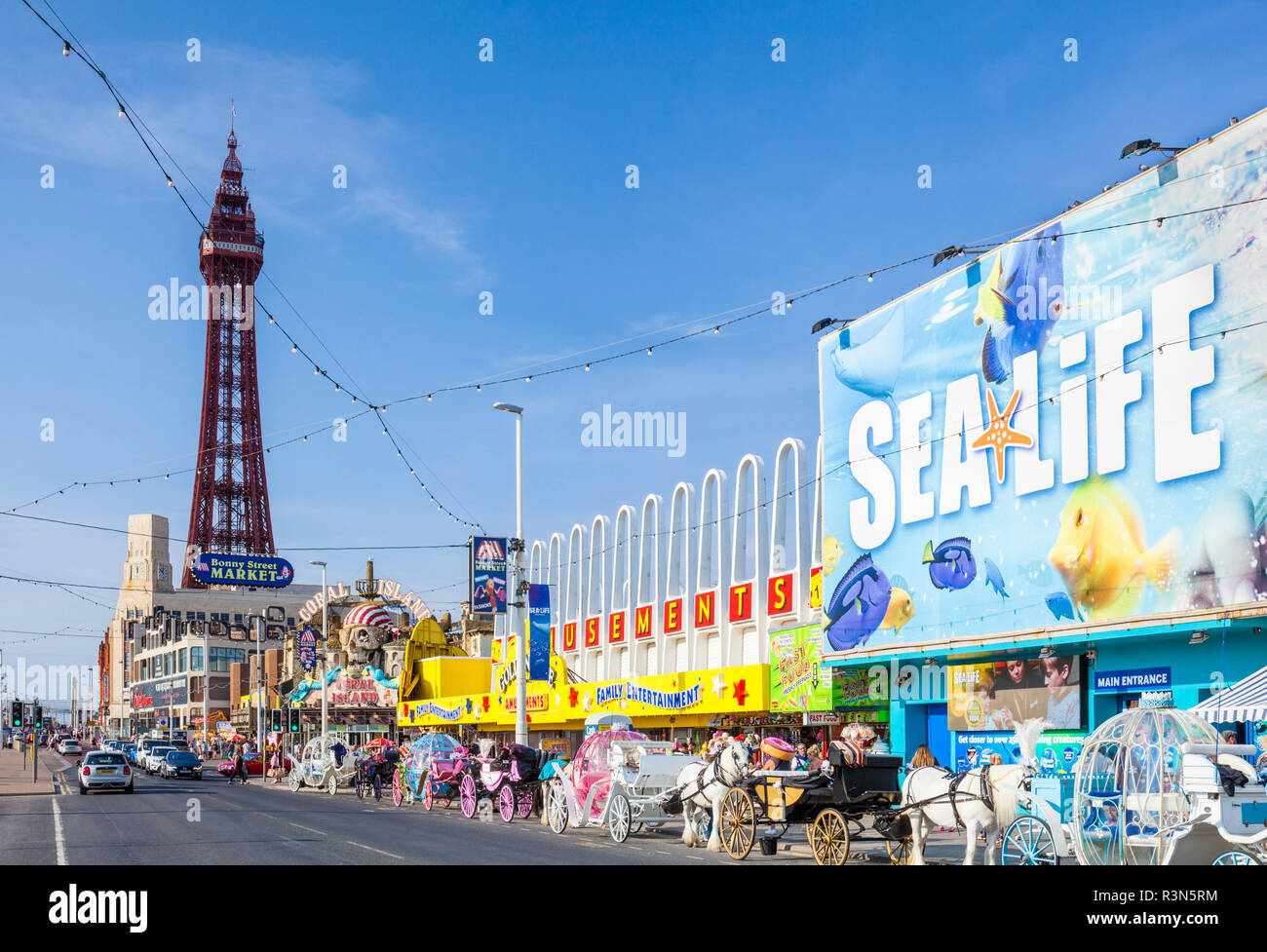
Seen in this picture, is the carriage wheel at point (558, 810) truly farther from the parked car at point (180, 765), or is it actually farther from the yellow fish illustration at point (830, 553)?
the parked car at point (180, 765)

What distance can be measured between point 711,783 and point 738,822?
1.30m

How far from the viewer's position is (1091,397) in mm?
23641

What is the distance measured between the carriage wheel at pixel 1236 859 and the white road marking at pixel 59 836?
1434 cm

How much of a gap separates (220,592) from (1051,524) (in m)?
157

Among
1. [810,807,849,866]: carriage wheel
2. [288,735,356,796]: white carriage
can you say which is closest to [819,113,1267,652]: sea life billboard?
[810,807,849,866]: carriage wheel

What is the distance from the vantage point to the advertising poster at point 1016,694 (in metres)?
25.0

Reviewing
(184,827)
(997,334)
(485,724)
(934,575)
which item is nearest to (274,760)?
(485,724)

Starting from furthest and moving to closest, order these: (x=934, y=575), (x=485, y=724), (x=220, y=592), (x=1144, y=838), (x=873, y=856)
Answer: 1. (x=220, y=592)
2. (x=485, y=724)
3. (x=934, y=575)
4. (x=873, y=856)
5. (x=1144, y=838)

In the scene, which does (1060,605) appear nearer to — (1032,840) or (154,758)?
(1032,840)

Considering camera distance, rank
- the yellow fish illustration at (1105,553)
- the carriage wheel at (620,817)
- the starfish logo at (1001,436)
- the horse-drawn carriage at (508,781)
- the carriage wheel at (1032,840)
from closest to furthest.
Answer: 1. the carriage wheel at (1032,840)
2. the carriage wheel at (620,817)
3. the yellow fish illustration at (1105,553)
4. the starfish logo at (1001,436)
5. the horse-drawn carriage at (508,781)

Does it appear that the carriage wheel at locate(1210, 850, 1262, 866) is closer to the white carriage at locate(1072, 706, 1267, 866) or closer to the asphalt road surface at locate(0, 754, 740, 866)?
the white carriage at locate(1072, 706, 1267, 866)

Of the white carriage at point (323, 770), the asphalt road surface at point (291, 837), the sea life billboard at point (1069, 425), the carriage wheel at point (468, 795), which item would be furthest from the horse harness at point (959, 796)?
the white carriage at point (323, 770)
